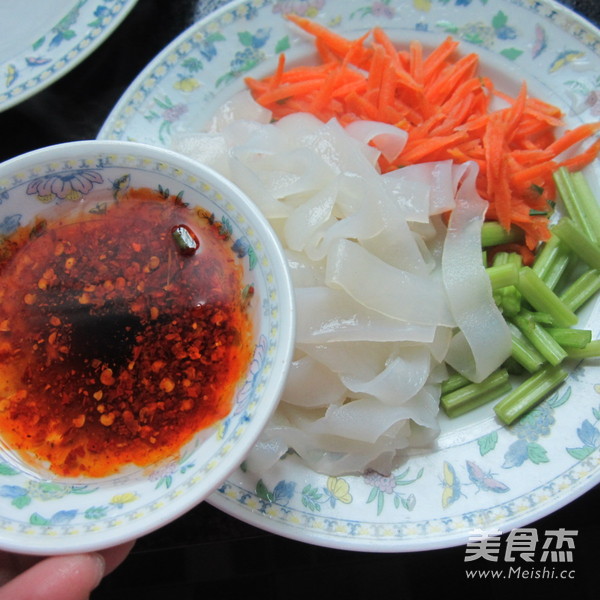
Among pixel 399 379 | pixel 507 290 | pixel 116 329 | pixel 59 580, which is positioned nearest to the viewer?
pixel 59 580

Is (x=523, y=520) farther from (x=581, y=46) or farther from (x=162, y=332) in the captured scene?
(x=581, y=46)

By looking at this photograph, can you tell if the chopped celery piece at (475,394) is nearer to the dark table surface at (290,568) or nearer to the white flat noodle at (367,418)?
the white flat noodle at (367,418)

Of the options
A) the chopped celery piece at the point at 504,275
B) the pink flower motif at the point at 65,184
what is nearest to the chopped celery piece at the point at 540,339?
the chopped celery piece at the point at 504,275

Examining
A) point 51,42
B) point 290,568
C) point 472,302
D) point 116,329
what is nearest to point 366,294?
point 472,302

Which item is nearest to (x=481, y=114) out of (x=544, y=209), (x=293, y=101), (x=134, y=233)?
(x=544, y=209)

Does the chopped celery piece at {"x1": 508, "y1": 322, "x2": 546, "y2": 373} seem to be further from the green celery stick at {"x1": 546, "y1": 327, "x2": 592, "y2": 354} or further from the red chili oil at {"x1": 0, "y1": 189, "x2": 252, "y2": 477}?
the red chili oil at {"x1": 0, "y1": 189, "x2": 252, "y2": 477}

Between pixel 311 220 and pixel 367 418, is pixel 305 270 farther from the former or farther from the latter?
pixel 367 418

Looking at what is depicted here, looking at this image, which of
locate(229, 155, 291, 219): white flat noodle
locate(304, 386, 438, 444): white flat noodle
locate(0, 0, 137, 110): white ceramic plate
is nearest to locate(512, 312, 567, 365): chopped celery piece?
locate(304, 386, 438, 444): white flat noodle
